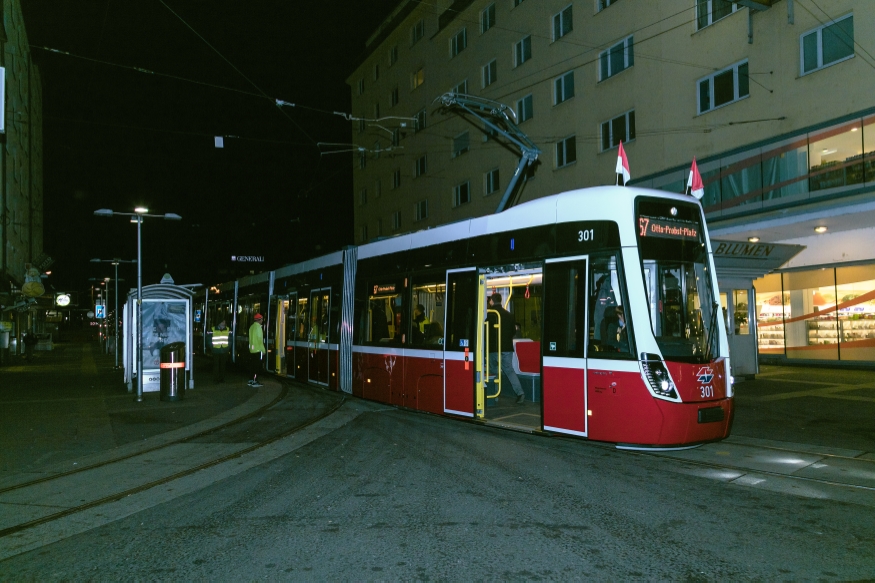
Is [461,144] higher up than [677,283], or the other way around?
[461,144]

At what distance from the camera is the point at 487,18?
30641mm

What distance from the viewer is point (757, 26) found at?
1838 cm

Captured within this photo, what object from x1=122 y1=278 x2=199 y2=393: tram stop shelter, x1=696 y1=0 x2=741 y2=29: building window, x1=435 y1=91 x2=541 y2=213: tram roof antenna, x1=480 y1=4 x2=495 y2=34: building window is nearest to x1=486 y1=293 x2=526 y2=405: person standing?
x1=435 y1=91 x2=541 y2=213: tram roof antenna

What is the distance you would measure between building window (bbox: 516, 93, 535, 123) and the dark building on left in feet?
71.1

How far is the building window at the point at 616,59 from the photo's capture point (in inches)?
885

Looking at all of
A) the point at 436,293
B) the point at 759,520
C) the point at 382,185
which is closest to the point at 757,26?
the point at 436,293

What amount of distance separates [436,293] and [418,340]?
36.6 inches

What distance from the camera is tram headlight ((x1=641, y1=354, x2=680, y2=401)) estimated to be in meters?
7.56

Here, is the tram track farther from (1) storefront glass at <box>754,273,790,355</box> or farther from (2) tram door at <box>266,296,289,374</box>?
(1) storefront glass at <box>754,273,790,355</box>

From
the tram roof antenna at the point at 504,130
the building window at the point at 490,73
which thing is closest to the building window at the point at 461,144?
the building window at the point at 490,73

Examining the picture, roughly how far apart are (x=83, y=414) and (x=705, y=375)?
10.9m

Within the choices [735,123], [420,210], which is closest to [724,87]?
[735,123]

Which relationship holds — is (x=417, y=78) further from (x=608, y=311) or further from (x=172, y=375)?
(x=608, y=311)

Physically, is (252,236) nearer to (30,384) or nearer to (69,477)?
(30,384)
